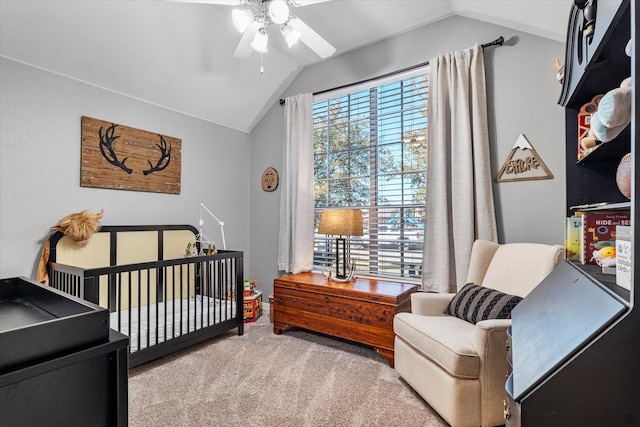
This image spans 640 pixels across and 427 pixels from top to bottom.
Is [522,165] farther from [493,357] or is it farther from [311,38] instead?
[311,38]

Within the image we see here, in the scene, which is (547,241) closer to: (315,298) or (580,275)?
(580,275)

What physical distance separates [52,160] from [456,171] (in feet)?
10.3

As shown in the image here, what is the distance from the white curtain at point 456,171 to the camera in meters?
2.43

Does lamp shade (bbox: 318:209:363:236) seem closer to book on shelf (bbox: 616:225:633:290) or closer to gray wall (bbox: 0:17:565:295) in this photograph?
gray wall (bbox: 0:17:565:295)

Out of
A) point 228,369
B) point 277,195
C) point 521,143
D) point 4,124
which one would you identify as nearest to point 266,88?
point 277,195

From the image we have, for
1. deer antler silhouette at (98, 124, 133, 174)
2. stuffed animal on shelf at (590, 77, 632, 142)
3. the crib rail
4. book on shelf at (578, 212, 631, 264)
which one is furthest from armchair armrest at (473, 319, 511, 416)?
deer antler silhouette at (98, 124, 133, 174)

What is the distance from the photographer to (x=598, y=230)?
1.17 meters

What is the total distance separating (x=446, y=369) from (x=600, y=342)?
1.12 metres

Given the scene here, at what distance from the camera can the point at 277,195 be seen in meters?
3.73

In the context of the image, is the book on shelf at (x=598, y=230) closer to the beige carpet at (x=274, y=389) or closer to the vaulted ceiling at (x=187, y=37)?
the beige carpet at (x=274, y=389)

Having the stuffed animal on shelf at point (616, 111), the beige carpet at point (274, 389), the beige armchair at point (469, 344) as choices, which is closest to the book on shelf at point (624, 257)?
the stuffed animal on shelf at point (616, 111)

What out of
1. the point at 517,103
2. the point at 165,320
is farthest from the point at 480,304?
the point at 165,320

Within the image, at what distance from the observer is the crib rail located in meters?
2.05

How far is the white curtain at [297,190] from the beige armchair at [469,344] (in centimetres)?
145
